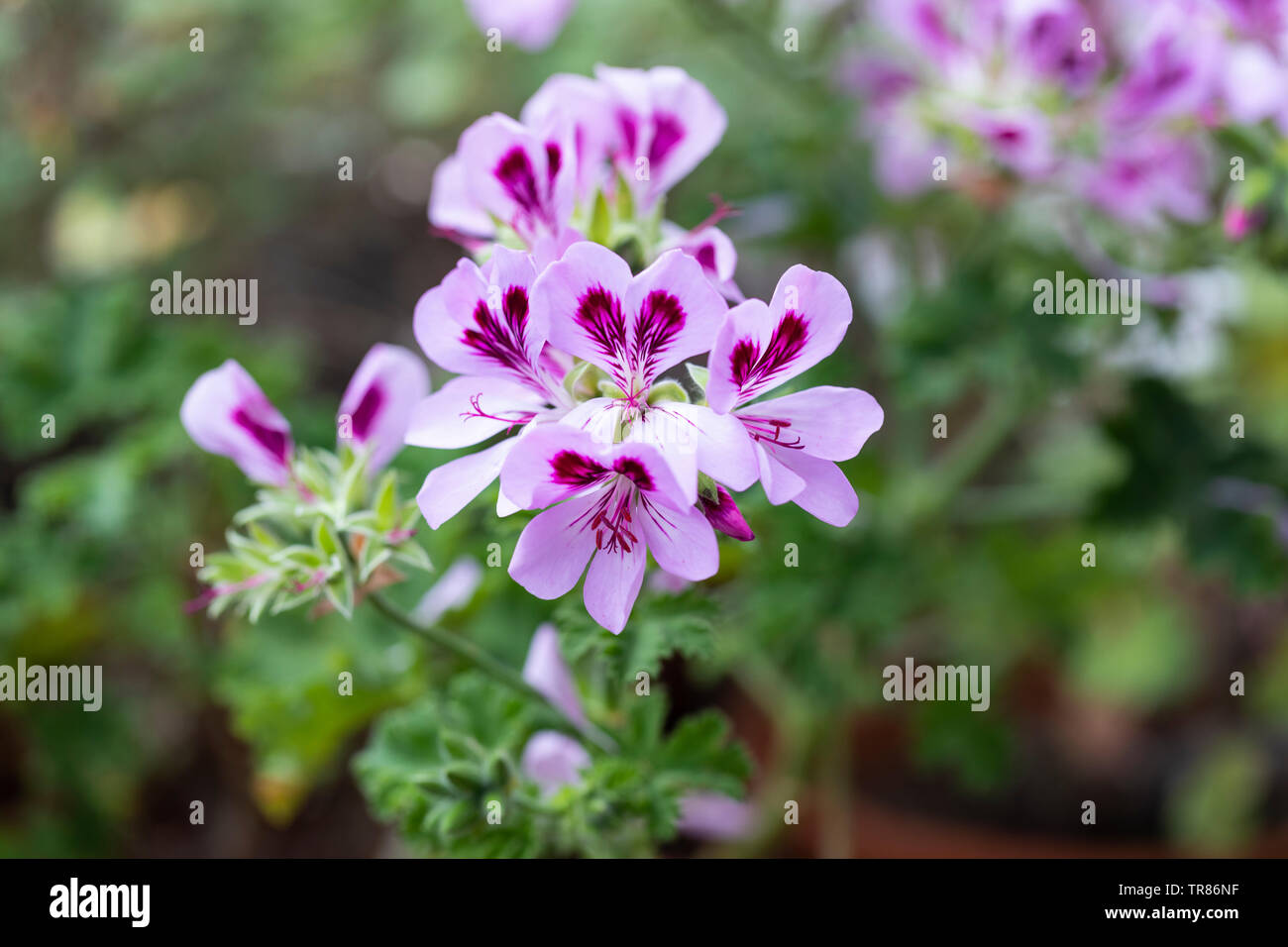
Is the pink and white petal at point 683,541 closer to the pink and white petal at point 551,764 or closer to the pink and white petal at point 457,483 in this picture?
the pink and white petal at point 457,483

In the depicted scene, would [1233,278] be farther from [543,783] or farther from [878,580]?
[543,783]

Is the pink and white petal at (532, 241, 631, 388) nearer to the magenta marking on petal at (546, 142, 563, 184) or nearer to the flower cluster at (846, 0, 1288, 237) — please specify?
the magenta marking on petal at (546, 142, 563, 184)

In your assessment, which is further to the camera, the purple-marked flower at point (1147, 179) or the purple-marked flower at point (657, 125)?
the purple-marked flower at point (1147, 179)

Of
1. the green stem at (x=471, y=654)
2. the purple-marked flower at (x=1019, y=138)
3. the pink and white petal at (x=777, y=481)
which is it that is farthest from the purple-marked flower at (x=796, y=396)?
the purple-marked flower at (x=1019, y=138)
